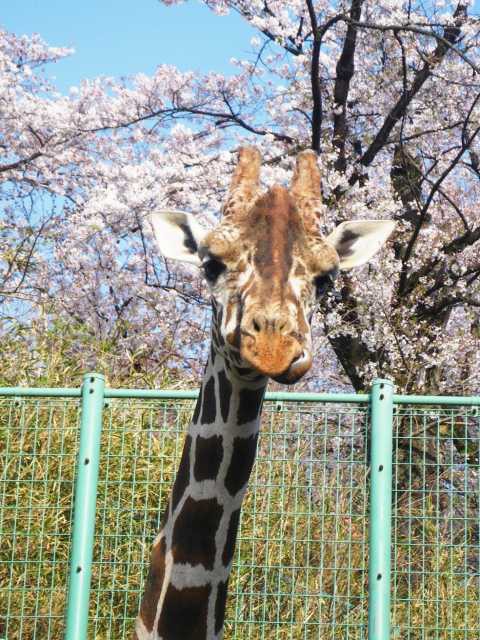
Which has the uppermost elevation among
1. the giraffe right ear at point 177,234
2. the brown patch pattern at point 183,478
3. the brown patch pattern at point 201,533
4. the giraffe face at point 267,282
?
the giraffe right ear at point 177,234

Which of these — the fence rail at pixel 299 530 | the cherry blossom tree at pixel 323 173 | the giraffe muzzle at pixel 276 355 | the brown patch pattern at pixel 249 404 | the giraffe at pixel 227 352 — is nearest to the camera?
the giraffe muzzle at pixel 276 355

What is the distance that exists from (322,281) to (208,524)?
752 mm

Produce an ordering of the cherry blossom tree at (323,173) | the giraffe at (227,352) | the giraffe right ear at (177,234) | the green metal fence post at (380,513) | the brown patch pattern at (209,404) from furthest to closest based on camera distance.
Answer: the cherry blossom tree at (323,173)
the green metal fence post at (380,513)
the giraffe right ear at (177,234)
the brown patch pattern at (209,404)
the giraffe at (227,352)

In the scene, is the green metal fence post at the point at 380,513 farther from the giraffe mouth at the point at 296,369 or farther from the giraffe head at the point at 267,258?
the giraffe mouth at the point at 296,369

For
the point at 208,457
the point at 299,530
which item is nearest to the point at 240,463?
the point at 208,457

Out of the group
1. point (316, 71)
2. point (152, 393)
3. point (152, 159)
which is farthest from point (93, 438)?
point (152, 159)

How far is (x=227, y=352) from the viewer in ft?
8.05

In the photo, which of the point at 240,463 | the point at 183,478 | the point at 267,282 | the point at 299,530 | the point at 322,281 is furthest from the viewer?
the point at 299,530

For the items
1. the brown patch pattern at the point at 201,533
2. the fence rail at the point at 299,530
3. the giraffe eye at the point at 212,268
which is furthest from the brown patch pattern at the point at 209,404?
the fence rail at the point at 299,530

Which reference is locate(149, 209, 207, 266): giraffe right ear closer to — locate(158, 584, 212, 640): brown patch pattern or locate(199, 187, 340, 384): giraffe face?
locate(199, 187, 340, 384): giraffe face

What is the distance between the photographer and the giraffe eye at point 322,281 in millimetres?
2424

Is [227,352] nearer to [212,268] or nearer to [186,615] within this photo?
[212,268]

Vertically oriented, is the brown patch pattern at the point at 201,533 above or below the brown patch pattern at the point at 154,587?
above

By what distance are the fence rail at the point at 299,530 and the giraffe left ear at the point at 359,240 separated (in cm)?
174
